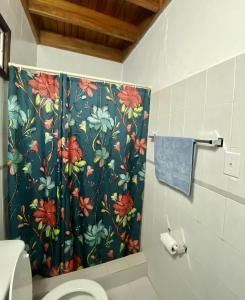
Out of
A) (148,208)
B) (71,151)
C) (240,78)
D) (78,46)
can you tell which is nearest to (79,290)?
(148,208)

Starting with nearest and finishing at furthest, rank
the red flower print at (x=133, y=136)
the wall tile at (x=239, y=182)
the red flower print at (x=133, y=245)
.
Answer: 1. the wall tile at (x=239, y=182)
2. the red flower print at (x=133, y=136)
3. the red flower print at (x=133, y=245)

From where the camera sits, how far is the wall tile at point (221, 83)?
0.83 m

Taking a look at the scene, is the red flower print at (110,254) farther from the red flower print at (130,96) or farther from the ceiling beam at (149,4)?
the ceiling beam at (149,4)

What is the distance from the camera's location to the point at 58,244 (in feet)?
4.77

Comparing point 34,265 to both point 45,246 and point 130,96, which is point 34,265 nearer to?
point 45,246

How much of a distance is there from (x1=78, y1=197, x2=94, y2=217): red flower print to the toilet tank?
615 mm

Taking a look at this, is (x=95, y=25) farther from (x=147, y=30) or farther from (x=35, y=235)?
(x=35, y=235)

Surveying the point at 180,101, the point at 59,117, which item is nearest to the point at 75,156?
the point at 59,117

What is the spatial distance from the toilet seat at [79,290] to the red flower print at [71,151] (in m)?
0.87

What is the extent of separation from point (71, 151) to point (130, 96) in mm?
695

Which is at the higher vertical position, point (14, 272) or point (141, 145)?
point (141, 145)

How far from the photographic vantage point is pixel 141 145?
5.34 feet

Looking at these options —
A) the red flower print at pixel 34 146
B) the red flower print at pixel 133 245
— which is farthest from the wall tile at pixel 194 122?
the red flower print at pixel 133 245

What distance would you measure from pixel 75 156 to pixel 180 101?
904 millimetres
